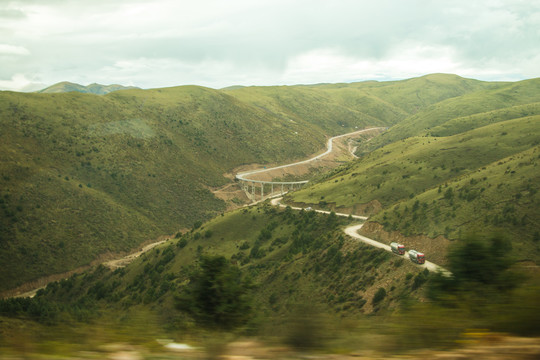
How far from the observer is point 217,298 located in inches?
385

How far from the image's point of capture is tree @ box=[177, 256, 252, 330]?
9.02 meters

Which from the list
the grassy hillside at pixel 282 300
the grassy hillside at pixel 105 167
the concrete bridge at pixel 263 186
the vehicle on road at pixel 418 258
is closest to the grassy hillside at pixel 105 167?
the grassy hillside at pixel 105 167

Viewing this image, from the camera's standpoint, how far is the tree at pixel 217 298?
902 cm

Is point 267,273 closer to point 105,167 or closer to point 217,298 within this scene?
point 217,298

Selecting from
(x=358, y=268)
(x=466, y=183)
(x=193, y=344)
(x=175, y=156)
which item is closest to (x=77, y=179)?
(x=175, y=156)

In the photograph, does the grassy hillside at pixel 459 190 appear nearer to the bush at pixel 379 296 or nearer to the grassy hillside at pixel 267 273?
the grassy hillside at pixel 267 273

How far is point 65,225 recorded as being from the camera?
73.3 m

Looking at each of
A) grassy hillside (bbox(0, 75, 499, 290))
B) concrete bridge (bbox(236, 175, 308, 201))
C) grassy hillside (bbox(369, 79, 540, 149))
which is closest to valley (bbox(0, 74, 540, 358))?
grassy hillside (bbox(0, 75, 499, 290))

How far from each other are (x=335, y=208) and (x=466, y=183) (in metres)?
24.0

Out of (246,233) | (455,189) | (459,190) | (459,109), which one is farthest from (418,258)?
(459,109)

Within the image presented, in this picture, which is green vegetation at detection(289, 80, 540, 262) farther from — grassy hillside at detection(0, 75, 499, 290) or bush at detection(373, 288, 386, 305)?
grassy hillside at detection(0, 75, 499, 290)

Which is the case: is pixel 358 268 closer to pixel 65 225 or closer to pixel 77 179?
pixel 65 225

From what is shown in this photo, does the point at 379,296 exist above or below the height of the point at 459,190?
below

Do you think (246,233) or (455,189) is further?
(246,233)
